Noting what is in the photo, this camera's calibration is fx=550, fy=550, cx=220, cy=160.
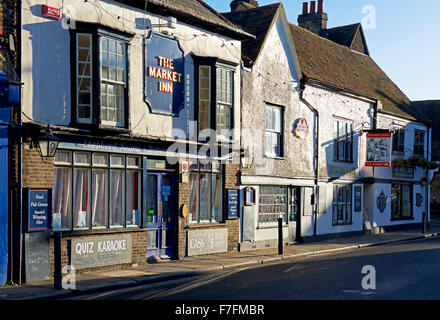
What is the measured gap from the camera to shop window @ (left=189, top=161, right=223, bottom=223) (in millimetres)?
→ 16438

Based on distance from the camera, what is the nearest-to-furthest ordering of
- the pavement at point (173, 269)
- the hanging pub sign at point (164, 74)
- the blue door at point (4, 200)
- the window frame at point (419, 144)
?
the pavement at point (173, 269), the blue door at point (4, 200), the hanging pub sign at point (164, 74), the window frame at point (419, 144)

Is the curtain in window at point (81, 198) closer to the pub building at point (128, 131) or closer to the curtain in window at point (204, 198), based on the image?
the pub building at point (128, 131)

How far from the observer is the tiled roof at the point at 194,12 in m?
14.9

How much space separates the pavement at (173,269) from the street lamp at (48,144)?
2.72 metres

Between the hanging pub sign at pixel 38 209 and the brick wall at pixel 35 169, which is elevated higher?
the brick wall at pixel 35 169

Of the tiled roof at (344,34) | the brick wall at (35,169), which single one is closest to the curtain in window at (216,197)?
the brick wall at (35,169)

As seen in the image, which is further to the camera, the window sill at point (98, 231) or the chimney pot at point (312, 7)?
the chimney pot at point (312, 7)

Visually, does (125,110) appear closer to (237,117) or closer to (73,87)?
(73,87)

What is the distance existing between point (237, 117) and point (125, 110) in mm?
4830

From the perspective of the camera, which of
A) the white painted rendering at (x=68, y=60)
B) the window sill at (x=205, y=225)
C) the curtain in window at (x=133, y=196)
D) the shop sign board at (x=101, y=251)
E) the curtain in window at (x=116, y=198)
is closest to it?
the white painted rendering at (x=68, y=60)

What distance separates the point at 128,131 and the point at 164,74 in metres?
2.45

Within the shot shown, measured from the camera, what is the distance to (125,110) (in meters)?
13.8

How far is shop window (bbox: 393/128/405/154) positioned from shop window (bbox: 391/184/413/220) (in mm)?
1846

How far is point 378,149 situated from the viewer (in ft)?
83.5
